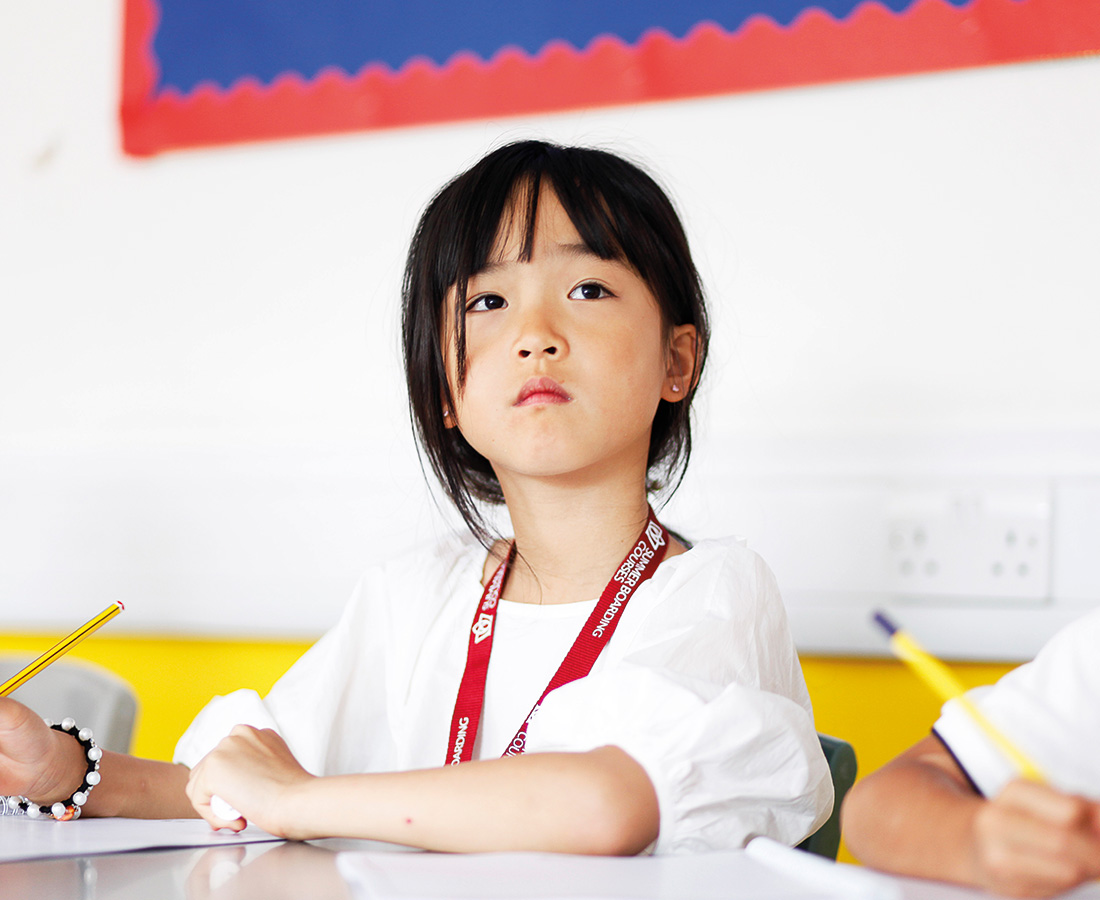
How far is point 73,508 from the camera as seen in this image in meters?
1.48

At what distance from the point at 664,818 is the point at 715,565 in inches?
8.8

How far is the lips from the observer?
2.63ft

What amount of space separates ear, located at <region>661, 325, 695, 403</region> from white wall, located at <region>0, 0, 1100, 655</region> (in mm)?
292

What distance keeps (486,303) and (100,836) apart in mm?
504

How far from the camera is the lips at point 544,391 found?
2.63ft

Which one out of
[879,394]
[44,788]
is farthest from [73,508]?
[879,394]

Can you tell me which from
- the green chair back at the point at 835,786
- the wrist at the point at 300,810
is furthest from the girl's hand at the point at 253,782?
the green chair back at the point at 835,786

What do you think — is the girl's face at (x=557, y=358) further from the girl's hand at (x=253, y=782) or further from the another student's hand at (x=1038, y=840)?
the another student's hand at (x=1038, y=840)

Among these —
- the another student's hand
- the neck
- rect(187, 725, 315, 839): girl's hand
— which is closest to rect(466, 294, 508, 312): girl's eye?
the neck

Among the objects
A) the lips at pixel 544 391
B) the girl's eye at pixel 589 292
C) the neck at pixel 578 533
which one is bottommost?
the neck at pixel 578 533

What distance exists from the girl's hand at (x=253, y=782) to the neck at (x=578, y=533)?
0.27 metres

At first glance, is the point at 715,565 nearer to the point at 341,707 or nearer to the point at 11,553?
the point at 341,707

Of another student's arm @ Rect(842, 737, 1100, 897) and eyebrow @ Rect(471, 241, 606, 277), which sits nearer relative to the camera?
another student's arm @ Rect(842, 737, 1100, 897)

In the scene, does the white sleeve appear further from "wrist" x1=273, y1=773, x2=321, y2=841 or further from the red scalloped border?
the red scalloped border
